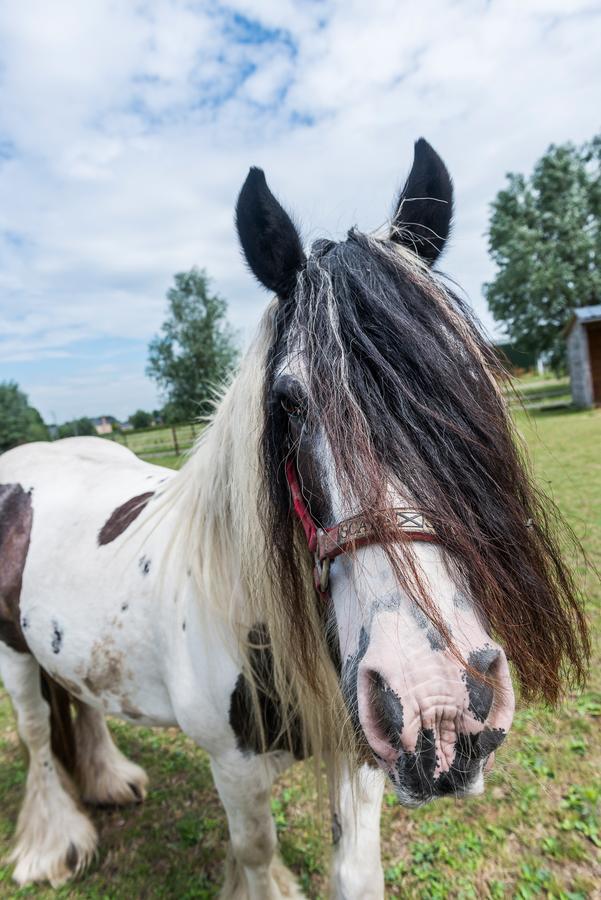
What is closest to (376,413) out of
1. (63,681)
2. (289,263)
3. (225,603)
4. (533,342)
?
(289,263)

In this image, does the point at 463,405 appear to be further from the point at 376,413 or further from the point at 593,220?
the point at 593,220

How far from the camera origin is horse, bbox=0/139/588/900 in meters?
0.98

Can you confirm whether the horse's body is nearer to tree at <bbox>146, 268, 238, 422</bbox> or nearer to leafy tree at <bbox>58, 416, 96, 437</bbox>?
tree at <bbox>146, 268, 238, 422</bbox>

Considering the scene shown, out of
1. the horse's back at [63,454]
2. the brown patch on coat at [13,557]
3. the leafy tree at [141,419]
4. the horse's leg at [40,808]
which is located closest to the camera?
the brown patch on coat at [13,557]

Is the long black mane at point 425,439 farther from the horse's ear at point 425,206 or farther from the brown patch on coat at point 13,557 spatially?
the brown patch on coat at point 13,557

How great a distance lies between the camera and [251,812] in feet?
5.87

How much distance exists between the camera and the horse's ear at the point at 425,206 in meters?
1.56

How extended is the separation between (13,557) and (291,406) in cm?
200

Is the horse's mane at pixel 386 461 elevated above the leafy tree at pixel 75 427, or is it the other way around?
the leafy tree at pixel 75 427

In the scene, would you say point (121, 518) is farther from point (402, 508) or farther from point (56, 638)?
point (402, 508)

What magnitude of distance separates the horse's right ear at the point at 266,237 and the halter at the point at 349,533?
67 cm

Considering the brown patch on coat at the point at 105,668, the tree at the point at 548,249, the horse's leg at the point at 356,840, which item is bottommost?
the horse's leg at the point at 356,840

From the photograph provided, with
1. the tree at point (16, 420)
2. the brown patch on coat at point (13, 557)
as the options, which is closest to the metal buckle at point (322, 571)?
the brown patch on coat at point (13, 557)

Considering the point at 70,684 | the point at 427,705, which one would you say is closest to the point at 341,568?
the point at 427,705
